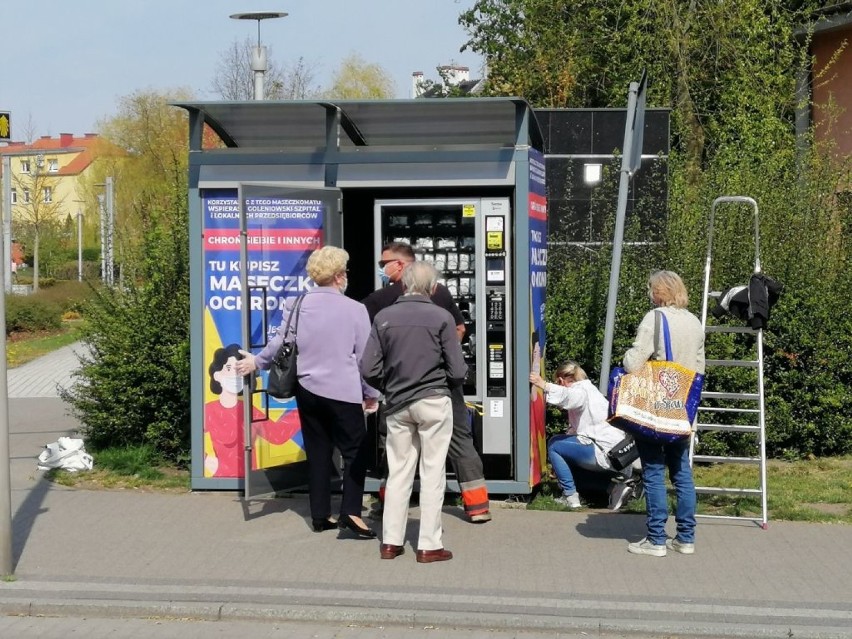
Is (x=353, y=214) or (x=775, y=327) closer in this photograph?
(x=353, y=214)

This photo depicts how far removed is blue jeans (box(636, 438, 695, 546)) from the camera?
23.8ft

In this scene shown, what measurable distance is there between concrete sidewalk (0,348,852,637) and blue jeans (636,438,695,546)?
0.21 metres

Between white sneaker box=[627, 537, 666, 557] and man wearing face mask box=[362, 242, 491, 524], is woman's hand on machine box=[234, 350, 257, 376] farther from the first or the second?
white sneaker box=[627, 537, 666, 557]

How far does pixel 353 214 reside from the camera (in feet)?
31.3

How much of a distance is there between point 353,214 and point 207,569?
11.4 ft

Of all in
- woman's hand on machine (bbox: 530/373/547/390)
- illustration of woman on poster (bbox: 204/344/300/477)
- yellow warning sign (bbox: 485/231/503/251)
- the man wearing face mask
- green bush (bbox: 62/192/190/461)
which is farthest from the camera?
green bush (bbox: 62/192/190/461)

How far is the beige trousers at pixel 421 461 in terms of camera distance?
7062 mm

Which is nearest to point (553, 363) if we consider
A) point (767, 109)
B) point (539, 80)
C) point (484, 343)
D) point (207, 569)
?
point (484, 343)

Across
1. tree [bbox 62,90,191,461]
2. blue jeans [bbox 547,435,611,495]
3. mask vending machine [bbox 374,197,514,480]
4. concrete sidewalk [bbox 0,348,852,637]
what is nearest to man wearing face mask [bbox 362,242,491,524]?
concrete sidewalk [bbox 0,348,852,637]

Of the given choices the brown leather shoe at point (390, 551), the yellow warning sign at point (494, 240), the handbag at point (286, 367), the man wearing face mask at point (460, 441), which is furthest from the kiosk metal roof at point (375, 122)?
the brown leather shoe at point (390, 551)

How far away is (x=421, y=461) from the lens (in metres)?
7.15

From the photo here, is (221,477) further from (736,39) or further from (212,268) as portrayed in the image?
(736,39)

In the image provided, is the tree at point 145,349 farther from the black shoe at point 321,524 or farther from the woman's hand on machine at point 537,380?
the woman's hand on machine at point 537,380

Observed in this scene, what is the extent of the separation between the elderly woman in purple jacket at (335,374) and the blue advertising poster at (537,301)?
59.5 inches
